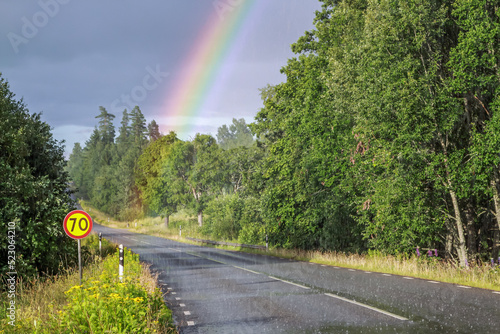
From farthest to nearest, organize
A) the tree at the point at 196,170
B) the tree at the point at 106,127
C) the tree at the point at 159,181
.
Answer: the tree at the point at 106,127
the tree at the point at 159,181
the tree at the point at 196,170

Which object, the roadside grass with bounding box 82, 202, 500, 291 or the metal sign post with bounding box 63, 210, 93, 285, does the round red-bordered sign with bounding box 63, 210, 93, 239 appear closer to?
the metal sign post with bounding box 63, 210, 93, 285

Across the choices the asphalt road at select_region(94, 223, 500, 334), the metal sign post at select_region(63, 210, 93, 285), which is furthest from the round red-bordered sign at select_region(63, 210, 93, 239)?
the asphalt road at select_region(94, 223, 500, 334)

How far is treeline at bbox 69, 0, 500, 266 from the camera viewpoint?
1425cm

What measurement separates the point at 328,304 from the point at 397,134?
7505mm

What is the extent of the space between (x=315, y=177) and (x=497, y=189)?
32.9 feet

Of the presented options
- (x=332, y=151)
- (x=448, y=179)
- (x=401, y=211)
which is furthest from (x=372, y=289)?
(x=332, y=151)

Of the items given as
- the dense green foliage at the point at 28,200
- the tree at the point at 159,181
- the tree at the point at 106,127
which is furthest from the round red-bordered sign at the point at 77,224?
the tree at the point at 106,127

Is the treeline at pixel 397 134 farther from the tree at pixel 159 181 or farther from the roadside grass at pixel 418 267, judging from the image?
the tree at pixel 159 181

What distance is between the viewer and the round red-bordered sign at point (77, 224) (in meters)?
11.0

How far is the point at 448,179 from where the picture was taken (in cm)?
1452

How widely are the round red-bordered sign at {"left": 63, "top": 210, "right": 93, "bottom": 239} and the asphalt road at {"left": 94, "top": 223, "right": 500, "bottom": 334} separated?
2.66 metres

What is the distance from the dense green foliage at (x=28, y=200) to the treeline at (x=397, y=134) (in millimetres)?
11522

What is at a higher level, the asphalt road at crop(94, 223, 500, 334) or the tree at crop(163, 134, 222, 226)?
the tree at crop(163, 134, 222, 226)

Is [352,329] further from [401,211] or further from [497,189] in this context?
[497,189]
